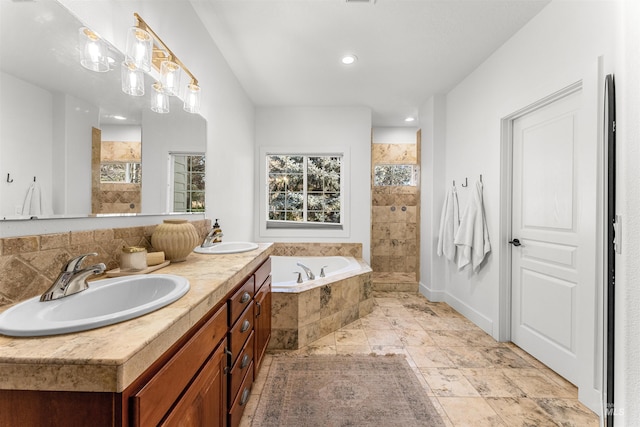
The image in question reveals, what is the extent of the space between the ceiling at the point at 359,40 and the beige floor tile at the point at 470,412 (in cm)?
260

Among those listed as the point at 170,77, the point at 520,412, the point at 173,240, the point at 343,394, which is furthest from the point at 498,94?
the point at 173,240

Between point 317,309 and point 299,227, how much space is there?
1618mm

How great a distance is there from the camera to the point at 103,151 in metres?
1.15

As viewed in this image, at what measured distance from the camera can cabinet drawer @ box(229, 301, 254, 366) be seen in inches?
47.7

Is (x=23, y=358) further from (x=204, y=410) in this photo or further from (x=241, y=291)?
(x=241, y=291)

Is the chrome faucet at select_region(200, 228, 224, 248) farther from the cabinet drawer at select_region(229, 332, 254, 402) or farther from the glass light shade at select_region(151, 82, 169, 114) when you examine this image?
the glass light shade at select_region(151, 82, 169, 114)

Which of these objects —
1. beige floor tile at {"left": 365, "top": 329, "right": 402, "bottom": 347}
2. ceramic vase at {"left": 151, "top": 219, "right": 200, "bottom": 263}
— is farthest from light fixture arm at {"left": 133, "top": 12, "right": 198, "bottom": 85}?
beige floor tile at {"left": 365, "top": 329, "right": 402, "bottom": 347}

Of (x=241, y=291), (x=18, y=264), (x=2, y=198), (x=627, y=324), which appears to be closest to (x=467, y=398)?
(x=627, y=324)

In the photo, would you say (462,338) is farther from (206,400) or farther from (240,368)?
(206,400)

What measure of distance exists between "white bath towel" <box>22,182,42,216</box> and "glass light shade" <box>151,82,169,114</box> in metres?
0.76

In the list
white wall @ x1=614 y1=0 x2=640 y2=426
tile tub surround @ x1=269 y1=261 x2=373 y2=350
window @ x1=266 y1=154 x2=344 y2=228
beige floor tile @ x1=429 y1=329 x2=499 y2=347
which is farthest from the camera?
window @ x1=266 y1=154 x2=344 y2=228

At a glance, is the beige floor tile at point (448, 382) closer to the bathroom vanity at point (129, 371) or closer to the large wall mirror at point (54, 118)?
the bathroom vanity at point (129, 371)

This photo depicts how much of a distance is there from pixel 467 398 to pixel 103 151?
236 cm

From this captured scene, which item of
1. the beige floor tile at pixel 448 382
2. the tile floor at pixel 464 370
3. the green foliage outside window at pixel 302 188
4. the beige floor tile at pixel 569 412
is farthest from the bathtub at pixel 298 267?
the beige floor tile at pixel 569 412
